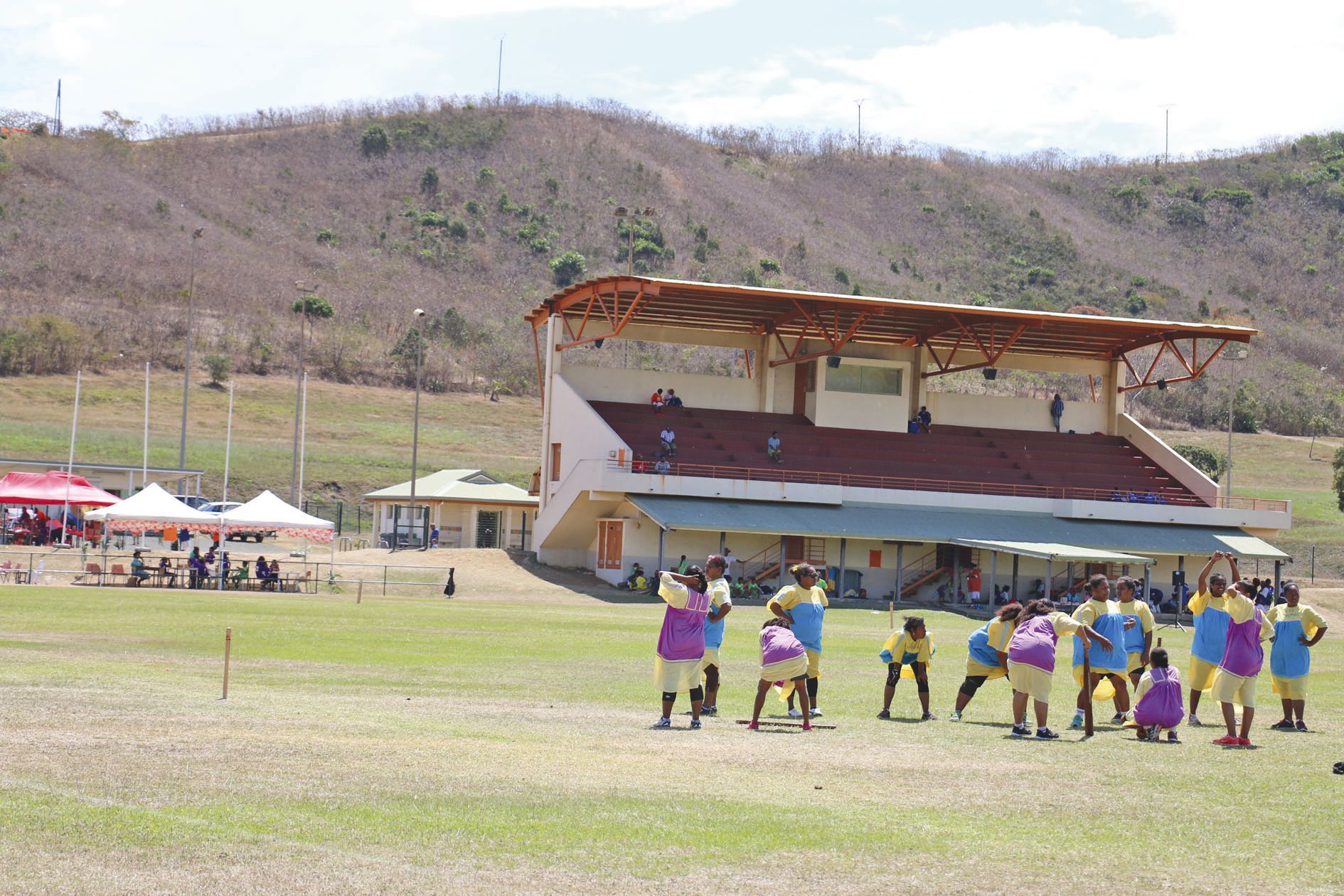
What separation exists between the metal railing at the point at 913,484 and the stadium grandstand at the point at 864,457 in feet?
0.31

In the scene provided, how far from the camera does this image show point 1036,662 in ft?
Result: 47.9

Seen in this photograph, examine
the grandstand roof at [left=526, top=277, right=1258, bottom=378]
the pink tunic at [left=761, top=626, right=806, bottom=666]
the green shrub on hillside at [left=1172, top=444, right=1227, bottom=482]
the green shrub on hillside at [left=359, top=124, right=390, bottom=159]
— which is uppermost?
the green shrub on hillside at [left=359, top=124, right=390, bottom=159]

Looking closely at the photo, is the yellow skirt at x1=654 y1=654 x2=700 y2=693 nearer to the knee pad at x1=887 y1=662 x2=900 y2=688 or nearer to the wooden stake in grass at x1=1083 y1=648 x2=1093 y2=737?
the knee pad at x1=887 y1=662 x2=900 y2=688

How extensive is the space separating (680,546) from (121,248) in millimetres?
81755

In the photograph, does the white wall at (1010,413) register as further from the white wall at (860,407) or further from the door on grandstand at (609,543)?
the door on grandstand at (609,543)

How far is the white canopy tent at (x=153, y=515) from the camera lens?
3994 centimetres

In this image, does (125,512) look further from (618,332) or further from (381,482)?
(381,482)

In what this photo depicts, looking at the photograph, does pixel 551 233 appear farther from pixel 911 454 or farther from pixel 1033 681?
pixel 1033 681

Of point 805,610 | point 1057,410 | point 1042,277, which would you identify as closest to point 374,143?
point 1042,277

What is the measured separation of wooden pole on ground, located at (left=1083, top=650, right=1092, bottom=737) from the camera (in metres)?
15.0

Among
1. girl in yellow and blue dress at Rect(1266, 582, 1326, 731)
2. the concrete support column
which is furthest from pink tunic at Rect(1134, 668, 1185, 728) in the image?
the concrete support column

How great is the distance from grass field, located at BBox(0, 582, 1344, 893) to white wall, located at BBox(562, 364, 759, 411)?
122 ft

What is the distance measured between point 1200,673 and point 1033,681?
266 cm

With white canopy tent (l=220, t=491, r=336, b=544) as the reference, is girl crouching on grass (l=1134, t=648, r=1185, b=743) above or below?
below
